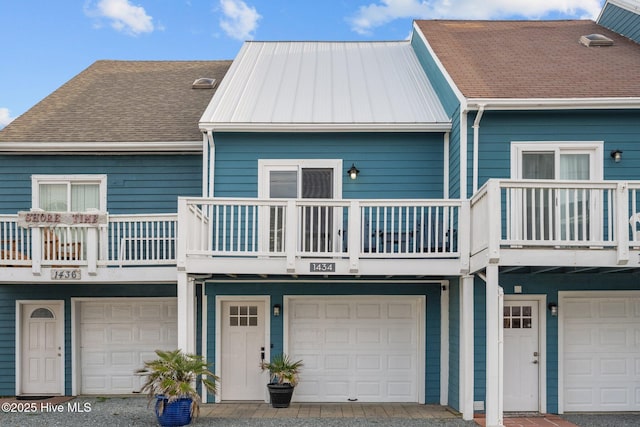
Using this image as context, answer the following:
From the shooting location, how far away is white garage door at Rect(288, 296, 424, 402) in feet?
36.7

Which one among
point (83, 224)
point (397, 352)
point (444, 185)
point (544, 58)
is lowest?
point (397, 352)

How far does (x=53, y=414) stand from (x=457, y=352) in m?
6.44

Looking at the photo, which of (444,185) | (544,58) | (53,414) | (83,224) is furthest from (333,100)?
(53,414)

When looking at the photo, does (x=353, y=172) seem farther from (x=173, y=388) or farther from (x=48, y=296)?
(x=48, y=296)

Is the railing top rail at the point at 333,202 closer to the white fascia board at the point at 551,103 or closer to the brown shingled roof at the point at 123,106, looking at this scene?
the white fascia board at the point at 551,103

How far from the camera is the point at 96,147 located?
11867mm

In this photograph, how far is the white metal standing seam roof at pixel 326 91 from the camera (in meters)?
11.0

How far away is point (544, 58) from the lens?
12.2 meters

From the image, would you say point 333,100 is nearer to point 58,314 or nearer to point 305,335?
point 305,335

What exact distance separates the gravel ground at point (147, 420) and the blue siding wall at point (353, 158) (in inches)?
147

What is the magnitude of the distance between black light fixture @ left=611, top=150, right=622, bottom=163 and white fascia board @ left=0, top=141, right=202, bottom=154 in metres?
7.05

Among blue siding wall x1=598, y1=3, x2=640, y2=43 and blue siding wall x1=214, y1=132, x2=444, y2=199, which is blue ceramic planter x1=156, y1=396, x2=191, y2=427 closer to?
blue siding wall x1=214, y1=132, x2=444, y2=199

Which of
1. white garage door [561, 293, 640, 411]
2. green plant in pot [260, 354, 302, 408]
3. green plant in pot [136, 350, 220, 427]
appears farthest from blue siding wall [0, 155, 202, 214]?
white garage door [561, 293, 640, 411]

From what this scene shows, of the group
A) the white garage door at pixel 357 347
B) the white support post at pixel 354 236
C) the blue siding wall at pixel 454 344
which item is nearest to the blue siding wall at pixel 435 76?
the white support post at pixel 354 236
